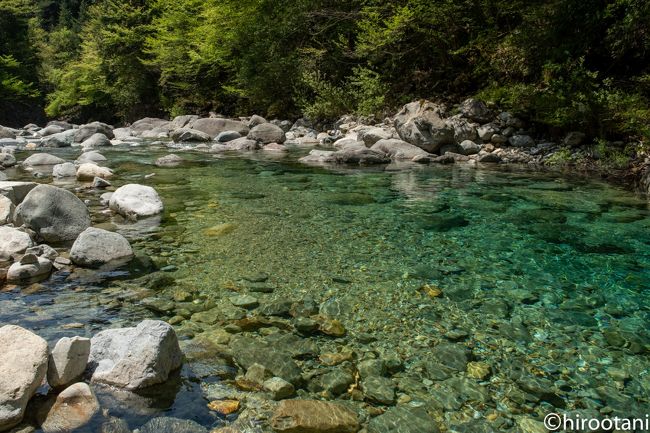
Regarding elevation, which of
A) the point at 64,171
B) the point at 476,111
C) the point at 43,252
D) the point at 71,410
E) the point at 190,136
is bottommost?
the point at 71,410

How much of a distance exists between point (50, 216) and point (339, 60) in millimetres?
16038

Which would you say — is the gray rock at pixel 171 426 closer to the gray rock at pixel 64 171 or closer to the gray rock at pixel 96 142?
the gray rock at pixel 64 171

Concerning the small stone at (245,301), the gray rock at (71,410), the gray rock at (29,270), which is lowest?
the small stone at (245,301)

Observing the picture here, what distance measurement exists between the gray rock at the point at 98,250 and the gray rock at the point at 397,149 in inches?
351

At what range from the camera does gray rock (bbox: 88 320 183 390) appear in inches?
102

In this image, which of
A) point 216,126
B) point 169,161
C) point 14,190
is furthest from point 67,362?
point 216,126

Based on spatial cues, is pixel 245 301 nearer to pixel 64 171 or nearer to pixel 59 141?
pixel 64 171

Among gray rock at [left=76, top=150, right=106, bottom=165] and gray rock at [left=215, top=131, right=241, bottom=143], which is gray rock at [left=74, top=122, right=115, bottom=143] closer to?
gray rock at [left=215, top=131, right=241, bottom=143]

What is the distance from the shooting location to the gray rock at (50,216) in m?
5.20

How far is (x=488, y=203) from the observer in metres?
7.38

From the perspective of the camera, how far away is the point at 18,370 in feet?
7.62

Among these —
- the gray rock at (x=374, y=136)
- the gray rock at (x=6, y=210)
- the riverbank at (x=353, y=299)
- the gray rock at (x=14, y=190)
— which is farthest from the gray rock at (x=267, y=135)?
the gray rock at (x=6, y=210)

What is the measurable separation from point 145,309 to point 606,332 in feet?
11.2

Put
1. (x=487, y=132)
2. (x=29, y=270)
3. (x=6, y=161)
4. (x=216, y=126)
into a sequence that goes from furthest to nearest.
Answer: (x=216, y=126), (x=487, y=132), (x=6, y=161), (x=29, y=270)
